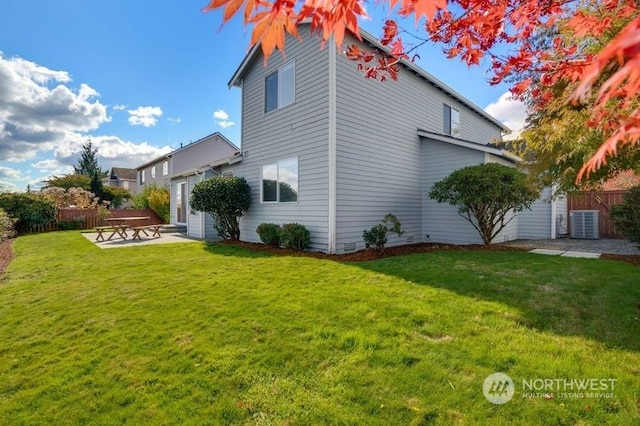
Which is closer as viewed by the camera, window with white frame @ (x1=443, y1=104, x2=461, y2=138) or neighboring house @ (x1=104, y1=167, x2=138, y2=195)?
window with white frame @ (x1=443, y1=104, x2=461, y2=138)

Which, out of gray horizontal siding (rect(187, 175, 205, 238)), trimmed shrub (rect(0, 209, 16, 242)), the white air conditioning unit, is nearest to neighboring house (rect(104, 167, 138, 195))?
trimmed shrub (rect(0, 209, 16, 242))

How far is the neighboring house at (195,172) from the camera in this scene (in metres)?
14.2

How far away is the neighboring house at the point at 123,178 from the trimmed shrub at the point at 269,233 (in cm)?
4044

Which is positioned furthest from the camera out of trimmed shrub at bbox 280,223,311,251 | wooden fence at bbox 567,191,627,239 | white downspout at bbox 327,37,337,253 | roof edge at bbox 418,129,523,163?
wooden fence at bbox 567,191,627,239

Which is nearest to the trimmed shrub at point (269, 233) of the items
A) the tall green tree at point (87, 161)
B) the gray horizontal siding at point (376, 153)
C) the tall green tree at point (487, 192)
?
the gray horizontal siding at point (376, 153)

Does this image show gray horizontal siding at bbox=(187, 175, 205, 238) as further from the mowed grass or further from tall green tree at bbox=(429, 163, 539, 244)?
tall green tree at bbox=(429, 163, 539, 244)

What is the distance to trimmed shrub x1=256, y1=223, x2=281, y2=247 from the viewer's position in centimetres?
1018

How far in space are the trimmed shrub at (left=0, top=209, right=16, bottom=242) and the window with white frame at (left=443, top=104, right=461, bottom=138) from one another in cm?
1742

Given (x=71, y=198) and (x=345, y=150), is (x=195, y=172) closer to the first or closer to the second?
(x=345, y=150)

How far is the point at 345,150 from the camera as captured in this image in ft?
30.4

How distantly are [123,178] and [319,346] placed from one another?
50.1 meters

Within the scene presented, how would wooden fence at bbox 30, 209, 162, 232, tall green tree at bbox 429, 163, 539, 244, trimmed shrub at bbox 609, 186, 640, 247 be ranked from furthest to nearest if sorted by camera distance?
wooden fence at bbox 30, 209, 162, 232 → tall green tree at bbox 429, 163, 539, 244 → trimmed shrub at bbox 609, 186, 640, 247

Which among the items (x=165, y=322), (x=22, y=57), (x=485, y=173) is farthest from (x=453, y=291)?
(x=22, y=57)

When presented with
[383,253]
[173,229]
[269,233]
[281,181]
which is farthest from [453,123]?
[173,229]
